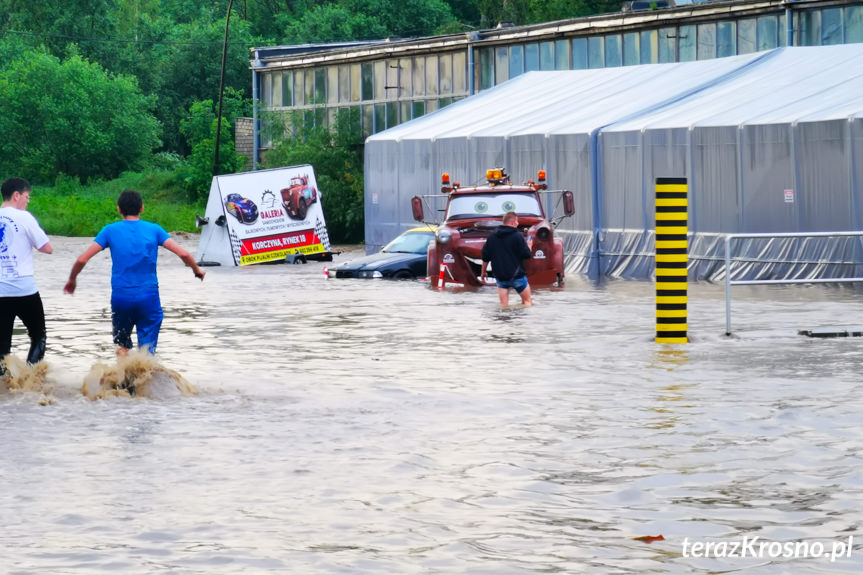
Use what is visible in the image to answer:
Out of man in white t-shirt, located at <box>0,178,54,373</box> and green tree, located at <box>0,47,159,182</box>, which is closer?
man in white t-shirt, located at <box>0,178,54,373</box>

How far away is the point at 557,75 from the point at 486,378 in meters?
29.7

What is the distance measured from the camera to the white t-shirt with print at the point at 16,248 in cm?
1263

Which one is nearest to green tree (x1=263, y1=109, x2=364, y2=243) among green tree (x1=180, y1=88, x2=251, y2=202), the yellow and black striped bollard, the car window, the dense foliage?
green tree (x1=180, y1=88, x2=251, y2=202)

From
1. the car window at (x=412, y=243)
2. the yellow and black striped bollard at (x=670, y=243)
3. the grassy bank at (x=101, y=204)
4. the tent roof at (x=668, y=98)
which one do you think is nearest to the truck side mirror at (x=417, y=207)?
the car window at (x=412, y=243)

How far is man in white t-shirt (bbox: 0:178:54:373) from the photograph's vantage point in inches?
498

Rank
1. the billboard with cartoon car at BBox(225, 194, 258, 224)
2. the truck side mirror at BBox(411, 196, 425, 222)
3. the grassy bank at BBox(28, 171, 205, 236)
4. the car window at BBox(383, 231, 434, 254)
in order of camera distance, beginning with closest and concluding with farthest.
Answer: the truck side mirror at BBox(411, 196, 425, 222)
the car window at BBox(383, 231, 434, 254)
the billboard with cartoon car at BBox(225, 194, 258, 224)
the grassy bank at BBox(28, 171, 205, 236)

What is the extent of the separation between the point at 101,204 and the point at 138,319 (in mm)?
63847

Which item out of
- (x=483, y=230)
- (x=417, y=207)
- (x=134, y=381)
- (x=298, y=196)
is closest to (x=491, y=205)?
(x=483, y=230)

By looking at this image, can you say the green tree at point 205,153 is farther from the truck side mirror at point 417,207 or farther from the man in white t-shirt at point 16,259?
the man in white t-shirt at point 16,259

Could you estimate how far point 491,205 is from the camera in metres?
28.2

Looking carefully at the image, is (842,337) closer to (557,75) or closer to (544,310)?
(544,310)

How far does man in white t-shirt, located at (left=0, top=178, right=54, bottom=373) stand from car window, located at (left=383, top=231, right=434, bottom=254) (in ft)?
64.4

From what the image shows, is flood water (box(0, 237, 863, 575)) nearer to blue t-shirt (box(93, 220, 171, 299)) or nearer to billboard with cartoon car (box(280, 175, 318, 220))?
blue t-shirt (box(93, 220, 171, 299))

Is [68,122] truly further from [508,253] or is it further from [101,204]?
[508,253]
